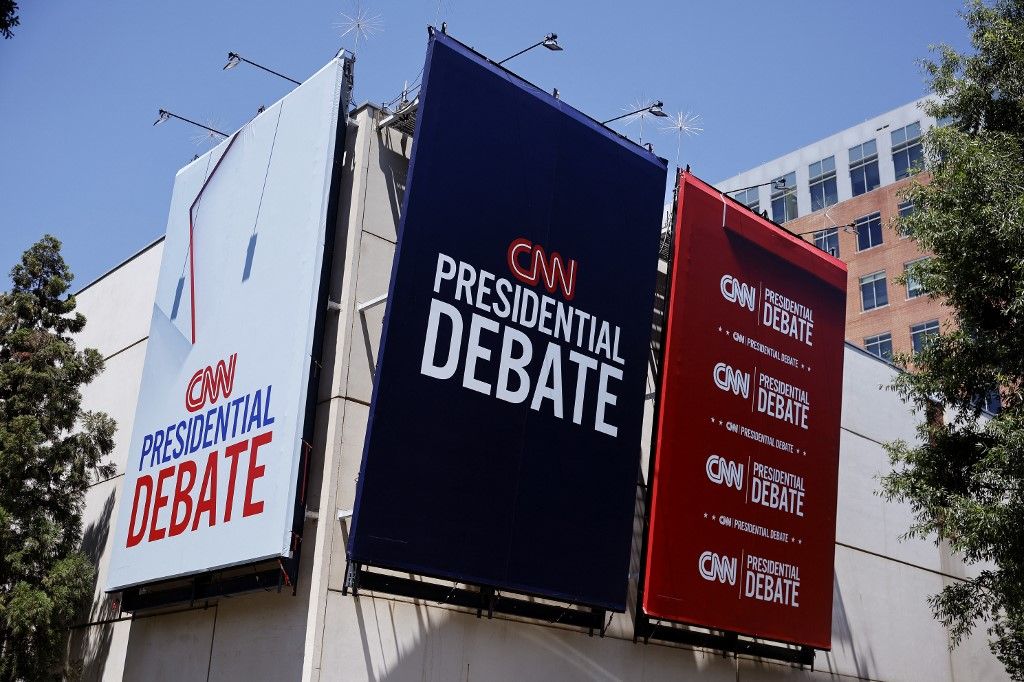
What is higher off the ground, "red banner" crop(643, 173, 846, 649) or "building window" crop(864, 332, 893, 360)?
"building window" crop(864, 332, 893, 360)

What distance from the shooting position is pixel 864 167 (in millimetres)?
64625

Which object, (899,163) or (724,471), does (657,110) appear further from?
(899,163)

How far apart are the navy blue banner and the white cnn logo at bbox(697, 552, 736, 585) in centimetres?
187

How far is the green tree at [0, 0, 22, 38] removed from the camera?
9.60 meters

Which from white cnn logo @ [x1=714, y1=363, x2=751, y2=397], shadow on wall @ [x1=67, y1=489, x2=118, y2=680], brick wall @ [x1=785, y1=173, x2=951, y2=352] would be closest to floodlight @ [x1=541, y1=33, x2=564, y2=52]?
white cnn logo @ [x1=714, y1=363, x2=751, y2=397]

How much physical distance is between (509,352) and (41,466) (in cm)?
903

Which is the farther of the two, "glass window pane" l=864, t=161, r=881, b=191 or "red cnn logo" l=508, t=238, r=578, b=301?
"glass window pane" l=864, t=161, r=881, b=191

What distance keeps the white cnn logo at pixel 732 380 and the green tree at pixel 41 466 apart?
11322 mm

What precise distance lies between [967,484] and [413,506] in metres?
10.2

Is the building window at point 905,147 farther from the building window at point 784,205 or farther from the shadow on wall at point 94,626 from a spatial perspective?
the shadow on wall at point 94,626

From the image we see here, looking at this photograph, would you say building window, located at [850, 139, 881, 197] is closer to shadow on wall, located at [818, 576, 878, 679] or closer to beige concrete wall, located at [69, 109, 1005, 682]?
beige concrete wall, located at [69, 109, 1005, 682]

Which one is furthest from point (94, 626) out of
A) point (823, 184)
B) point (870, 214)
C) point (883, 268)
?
point (823, 184)

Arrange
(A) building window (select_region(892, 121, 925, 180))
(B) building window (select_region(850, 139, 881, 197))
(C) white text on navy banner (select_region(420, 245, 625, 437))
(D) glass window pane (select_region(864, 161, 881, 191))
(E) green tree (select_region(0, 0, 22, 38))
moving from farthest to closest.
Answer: (B) building window (select_region(850, 139, 881, 197)), (D) glass window pane (select_region(864, 161, 881, 191)), (A) building window (select_region(892, 121, 925, 180)), (C) white text on navy banner (select_region(420, 245, 625, 437)), (E) green tree (select_region(0, 0, 22, 38))

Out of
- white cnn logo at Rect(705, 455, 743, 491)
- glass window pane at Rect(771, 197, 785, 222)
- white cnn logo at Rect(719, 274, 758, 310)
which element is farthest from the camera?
glass window pane at Rect(771, 197, 785, 222)
